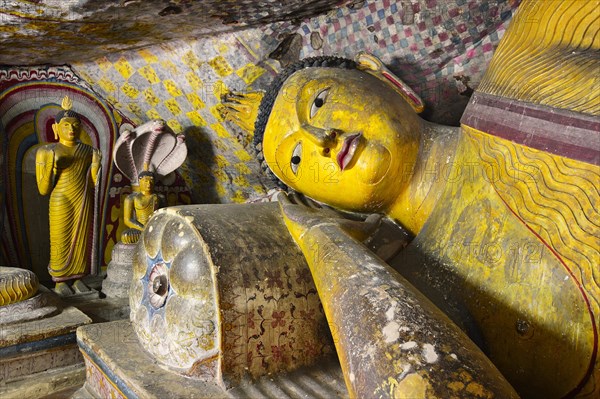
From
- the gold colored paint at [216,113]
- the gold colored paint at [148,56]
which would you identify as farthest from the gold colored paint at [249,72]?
the gold colored paint at [148,56]

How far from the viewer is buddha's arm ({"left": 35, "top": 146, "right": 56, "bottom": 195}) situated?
3.39 metres

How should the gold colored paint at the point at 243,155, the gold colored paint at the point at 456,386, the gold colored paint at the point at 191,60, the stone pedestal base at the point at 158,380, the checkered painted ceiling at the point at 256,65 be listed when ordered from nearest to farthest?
the gold colored paint at the point at 456,386 → the stone pedestal base at the point at 158,380 → the checkered painted ceiling at the point at 256,65 → the gold colored paint at the point at 191,60 → the gold colored paint at the point at 243,155

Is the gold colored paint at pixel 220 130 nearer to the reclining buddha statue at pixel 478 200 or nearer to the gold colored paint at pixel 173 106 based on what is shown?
the gold colored paint at pixel 173 106

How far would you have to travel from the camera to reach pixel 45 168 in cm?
340

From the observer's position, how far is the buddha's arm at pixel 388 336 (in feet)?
3.95

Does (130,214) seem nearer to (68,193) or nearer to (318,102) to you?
(68,193)

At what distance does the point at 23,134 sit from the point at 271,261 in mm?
2710

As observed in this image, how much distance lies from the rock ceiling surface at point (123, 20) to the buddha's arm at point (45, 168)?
0.59 metres

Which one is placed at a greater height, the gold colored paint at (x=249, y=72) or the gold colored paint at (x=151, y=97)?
the gold colored paint at (x=249, y=72)

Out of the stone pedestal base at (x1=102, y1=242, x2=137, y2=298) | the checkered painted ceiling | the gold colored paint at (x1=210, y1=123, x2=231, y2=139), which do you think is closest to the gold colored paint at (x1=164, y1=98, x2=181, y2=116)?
the checkered painted ceiling

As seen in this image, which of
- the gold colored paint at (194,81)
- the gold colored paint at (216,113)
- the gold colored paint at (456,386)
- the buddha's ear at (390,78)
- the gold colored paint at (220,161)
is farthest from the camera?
the gold colored paint at (220,161)

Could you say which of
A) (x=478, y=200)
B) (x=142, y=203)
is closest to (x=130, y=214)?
(x=142, y=203)

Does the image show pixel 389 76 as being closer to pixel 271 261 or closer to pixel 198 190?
pixel 271 261

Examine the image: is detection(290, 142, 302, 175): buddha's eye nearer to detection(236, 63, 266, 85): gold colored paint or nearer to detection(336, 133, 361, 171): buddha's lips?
detection(336, 133, 361, 171): buddha's lips
